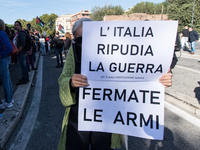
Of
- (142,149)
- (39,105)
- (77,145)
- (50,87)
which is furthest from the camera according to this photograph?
(50,87)

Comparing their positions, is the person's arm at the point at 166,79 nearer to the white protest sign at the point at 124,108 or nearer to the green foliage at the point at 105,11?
the white protest sign at the point at 124,108

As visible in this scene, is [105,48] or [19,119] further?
[19,119]

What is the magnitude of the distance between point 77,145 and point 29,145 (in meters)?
1.44

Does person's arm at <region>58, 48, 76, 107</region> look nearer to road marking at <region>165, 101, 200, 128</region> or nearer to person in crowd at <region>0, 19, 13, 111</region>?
person in crowd at <region>0, 19, 13, 111</region>

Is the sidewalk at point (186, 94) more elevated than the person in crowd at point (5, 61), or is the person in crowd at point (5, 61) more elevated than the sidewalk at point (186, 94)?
the person in crowd at point (5, 61)

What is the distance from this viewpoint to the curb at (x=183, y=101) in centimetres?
349

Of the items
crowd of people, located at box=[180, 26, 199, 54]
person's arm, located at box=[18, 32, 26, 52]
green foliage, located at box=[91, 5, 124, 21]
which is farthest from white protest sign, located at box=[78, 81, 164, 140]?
green foliage, located at box=[91, 5, 124, 21]

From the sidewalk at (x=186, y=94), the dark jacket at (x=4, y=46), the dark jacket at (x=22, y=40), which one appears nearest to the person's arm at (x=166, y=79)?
the sidewalk at (x=186, y=94)

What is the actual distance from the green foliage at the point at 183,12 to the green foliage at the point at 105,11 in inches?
1204

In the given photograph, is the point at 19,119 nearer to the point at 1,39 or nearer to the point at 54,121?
the point at 54,121

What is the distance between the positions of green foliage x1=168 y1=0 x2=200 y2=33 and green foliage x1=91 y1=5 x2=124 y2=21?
100 feet

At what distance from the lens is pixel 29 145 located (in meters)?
2.49

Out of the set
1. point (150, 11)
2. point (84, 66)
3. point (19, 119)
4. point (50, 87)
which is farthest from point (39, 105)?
point (150, 11)

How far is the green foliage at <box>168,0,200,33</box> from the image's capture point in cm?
3599
